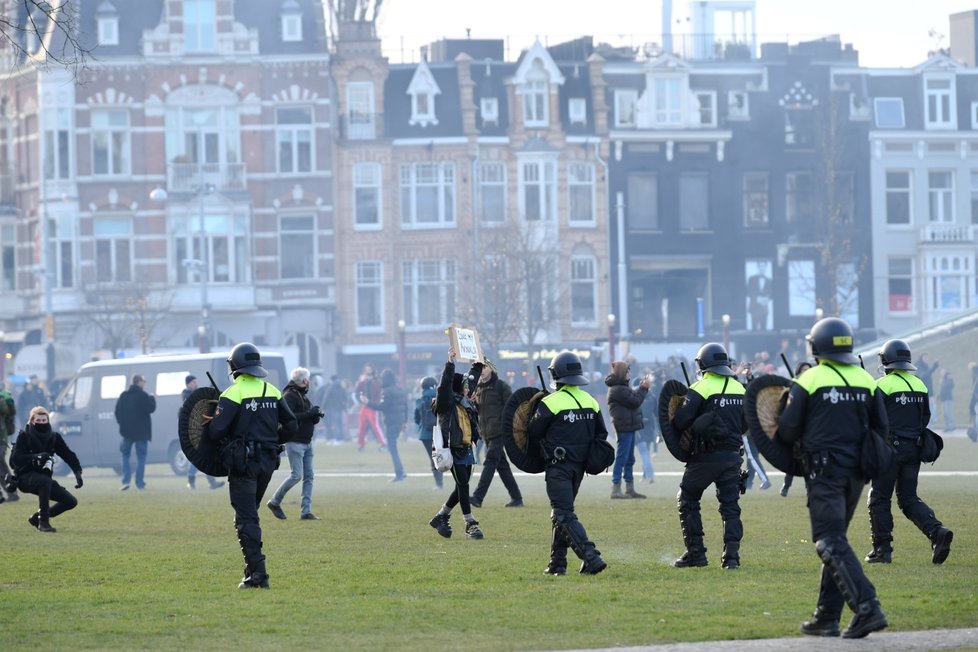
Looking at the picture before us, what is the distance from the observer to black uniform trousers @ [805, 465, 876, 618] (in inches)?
415

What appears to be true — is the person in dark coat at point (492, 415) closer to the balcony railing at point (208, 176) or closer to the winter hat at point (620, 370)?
the winter hat at point (620, 370)

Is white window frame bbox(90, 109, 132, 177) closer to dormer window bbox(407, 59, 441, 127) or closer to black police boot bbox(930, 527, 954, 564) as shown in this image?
dormer window bbox(407, 59, 441, 127)

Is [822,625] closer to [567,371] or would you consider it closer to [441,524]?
[567,371]

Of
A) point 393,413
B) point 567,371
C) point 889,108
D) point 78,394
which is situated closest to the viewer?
point 567,371

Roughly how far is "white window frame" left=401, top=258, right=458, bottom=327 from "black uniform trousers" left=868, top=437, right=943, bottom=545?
45901 millimetres

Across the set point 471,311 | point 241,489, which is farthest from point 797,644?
point 471,311

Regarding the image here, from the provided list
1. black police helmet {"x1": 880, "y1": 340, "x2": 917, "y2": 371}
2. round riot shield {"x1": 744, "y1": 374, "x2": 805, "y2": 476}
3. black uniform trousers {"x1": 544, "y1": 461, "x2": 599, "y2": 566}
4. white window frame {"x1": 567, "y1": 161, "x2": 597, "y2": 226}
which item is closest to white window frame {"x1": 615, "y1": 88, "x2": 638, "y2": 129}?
white window frame {"x1": 567, "y1": 161, "x2": 597, "y2": 226}

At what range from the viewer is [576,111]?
6256 cm

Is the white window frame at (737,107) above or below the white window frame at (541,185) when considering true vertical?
above

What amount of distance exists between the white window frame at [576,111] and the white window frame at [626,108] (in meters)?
1.17

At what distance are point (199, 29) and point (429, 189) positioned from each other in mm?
9296

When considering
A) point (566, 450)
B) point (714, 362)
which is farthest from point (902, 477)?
point (566, 450)

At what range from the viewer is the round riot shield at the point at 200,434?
1317cm

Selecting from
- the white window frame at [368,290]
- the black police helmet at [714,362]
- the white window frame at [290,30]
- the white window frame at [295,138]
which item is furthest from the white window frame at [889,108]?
the black police helmet at [714,362]
